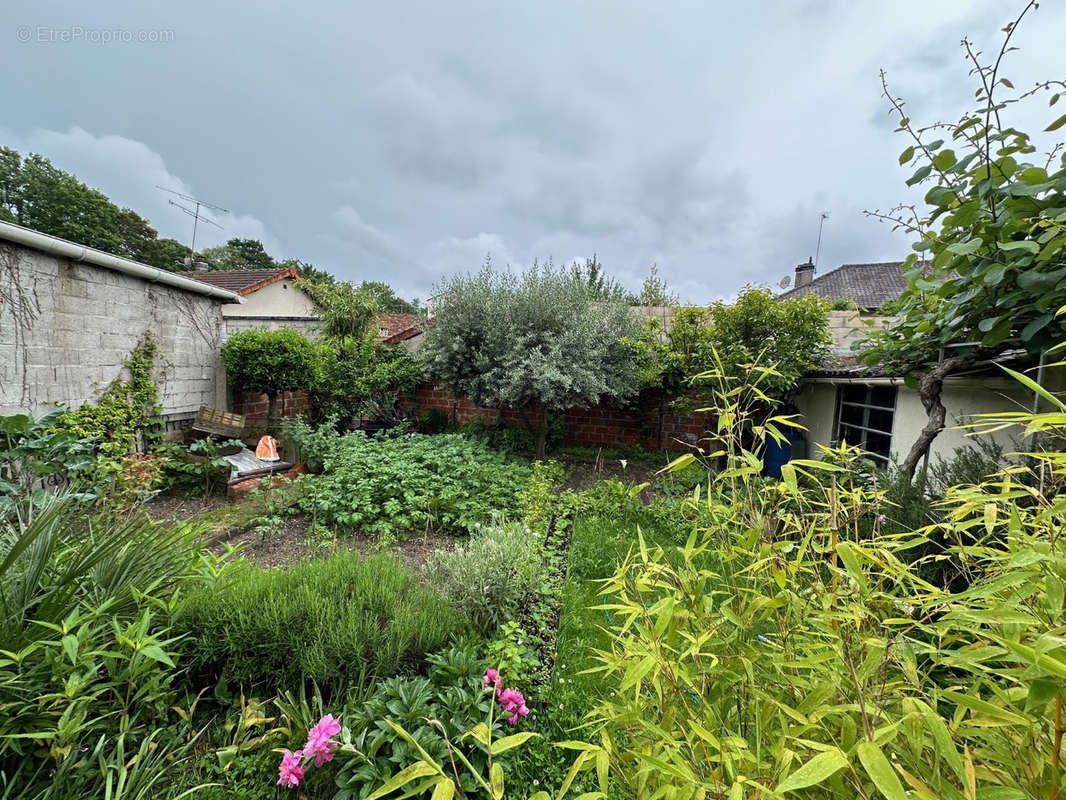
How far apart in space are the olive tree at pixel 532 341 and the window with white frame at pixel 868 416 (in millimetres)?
2784

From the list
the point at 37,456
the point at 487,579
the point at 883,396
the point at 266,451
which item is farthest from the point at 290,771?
the point at 883,396

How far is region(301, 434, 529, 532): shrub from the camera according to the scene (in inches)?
145

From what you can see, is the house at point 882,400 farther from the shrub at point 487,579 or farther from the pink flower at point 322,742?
the pink flower at point 322,742

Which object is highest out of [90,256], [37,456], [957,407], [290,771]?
[90,256]

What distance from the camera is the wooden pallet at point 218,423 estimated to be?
5.00 metres

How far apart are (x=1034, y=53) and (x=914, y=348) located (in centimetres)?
182

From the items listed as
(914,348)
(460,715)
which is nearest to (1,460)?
(460,715)

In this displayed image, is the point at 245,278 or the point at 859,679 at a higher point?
the point at 245,278

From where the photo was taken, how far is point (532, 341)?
5.67 meters

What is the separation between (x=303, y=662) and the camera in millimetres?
1632

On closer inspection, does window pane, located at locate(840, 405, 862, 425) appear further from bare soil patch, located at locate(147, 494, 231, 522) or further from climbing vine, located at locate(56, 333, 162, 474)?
climbing vine, located at locate(56, 333, 162, 474)

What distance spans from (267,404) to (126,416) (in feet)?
6.46

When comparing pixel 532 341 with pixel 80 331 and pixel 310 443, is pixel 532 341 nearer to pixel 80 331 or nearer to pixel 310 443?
pixel 310 443

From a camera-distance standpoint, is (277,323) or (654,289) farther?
(654,289)
